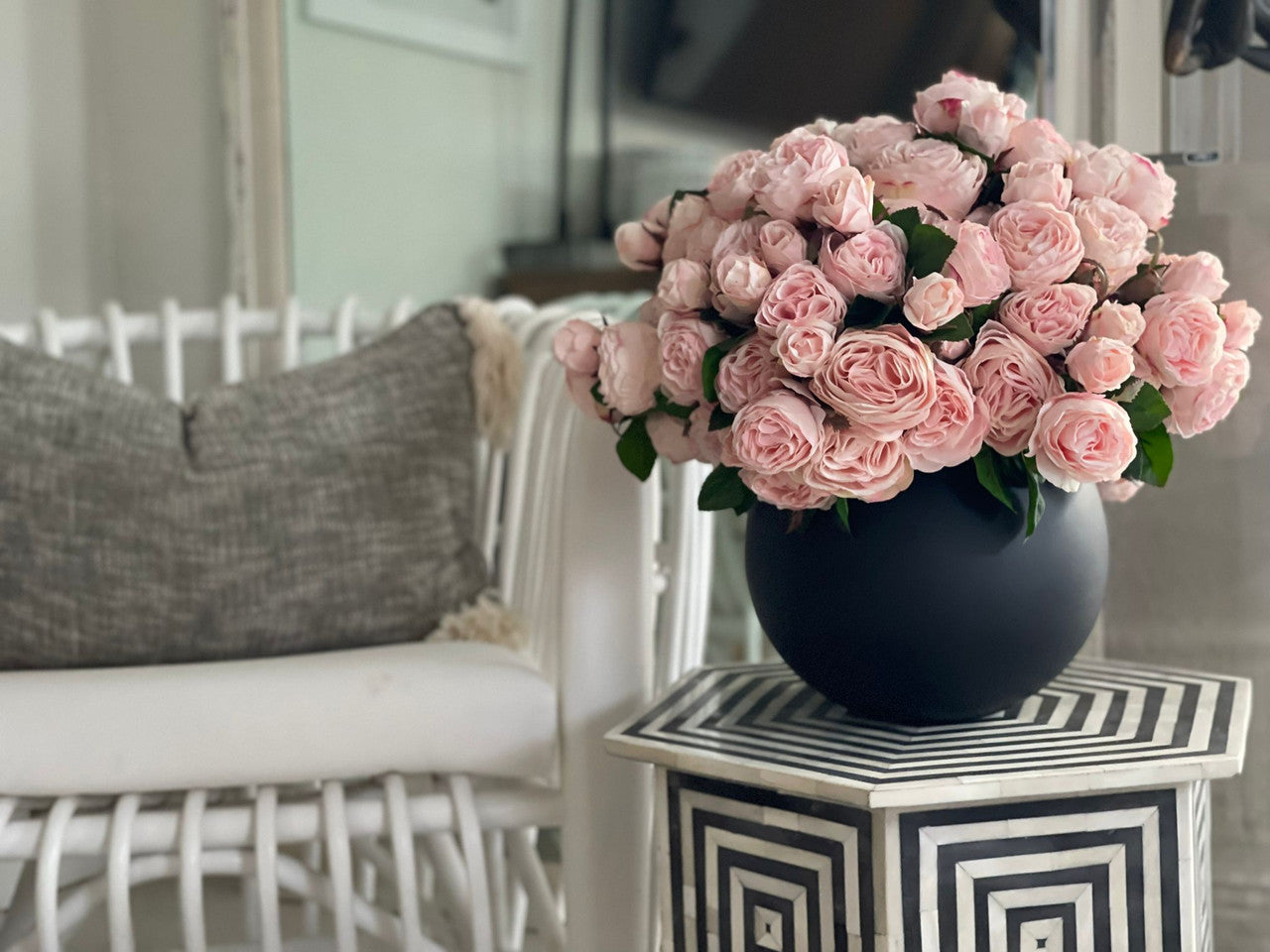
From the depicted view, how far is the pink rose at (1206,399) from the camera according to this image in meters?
0.75

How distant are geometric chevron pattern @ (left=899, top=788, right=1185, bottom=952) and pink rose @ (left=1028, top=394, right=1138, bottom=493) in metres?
0.20

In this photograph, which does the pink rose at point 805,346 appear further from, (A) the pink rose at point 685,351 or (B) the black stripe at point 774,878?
(B) the black stripe at point 774,878

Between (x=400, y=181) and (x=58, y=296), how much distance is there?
0.60m

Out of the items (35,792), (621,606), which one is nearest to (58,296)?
(35,792)

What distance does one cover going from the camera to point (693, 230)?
2.70ft

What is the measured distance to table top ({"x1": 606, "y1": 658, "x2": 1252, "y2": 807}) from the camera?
703 mm

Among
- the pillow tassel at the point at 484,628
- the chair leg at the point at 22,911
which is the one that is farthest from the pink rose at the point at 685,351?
the chair leg at the point at 22,911

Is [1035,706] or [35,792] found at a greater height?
[1035,706]

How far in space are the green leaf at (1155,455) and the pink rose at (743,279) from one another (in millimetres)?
254

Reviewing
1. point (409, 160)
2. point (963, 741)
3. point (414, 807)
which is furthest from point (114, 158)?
point (963, 741)

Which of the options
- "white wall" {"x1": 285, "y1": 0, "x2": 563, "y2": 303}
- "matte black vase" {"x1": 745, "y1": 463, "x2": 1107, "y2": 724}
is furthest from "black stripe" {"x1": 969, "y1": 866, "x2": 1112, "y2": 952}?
"white wall" {"x1": 285, "y1": 0, "x2": 563, "y2": 303}

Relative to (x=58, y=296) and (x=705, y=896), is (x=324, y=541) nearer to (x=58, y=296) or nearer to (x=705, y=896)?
(x=705, y=896)

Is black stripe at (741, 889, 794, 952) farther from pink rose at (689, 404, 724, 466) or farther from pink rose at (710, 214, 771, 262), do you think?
pink rose at (710, 214, 771, 262)

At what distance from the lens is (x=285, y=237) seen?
1936mm
